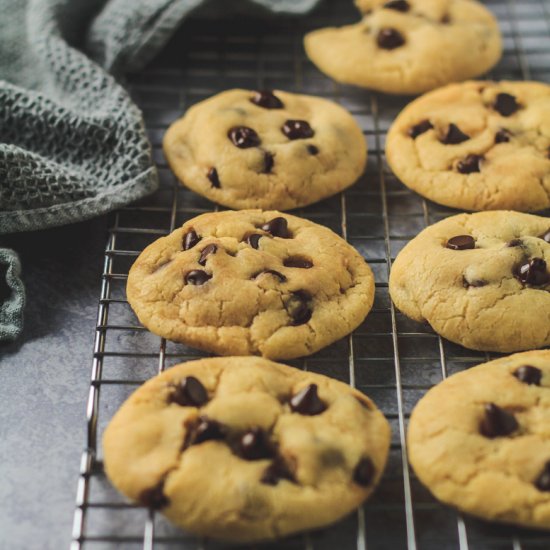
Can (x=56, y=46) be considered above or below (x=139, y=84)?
above

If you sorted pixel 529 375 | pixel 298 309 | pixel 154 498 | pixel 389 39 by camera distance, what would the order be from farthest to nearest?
pixel 389 39, pixel 298 309, pixel 529 375, pixel 154 498

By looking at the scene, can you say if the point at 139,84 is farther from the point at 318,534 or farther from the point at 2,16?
the point at 318,534

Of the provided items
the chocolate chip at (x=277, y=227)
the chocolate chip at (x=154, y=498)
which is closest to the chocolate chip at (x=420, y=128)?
the chocolate chip at (x=277, y=227)

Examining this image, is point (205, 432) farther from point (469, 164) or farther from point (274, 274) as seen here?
point (469, 164)

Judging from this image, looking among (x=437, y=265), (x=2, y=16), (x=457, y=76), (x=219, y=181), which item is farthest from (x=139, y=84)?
(x=437, y=265)

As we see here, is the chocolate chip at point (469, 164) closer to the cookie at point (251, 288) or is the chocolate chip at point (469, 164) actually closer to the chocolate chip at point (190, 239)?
the cookie at point (251, 288)

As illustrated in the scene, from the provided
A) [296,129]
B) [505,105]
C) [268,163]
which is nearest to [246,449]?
[268,163]
